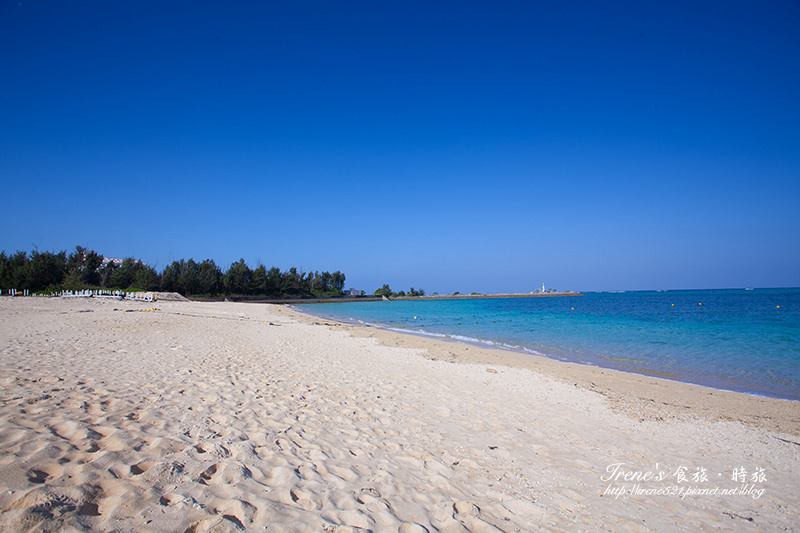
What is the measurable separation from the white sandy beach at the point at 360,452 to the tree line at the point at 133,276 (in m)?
56.4

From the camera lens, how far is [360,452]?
4.20m

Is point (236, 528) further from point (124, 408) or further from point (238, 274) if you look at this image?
point (238, 274)

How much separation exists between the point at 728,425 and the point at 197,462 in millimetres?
8142

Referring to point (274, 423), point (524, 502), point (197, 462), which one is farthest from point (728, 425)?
point (197, 462)

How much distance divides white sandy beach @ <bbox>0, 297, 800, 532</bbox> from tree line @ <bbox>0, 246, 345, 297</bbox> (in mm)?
56424

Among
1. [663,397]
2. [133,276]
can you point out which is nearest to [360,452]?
[663,397]

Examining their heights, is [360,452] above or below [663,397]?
above

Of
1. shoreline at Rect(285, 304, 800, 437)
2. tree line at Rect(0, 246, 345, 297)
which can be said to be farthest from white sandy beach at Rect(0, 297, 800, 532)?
tree line at Rect(0, 246, 345, 297)

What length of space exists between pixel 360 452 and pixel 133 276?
73.4 meters

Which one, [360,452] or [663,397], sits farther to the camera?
[663,397]

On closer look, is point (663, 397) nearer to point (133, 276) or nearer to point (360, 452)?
point (360, 452)

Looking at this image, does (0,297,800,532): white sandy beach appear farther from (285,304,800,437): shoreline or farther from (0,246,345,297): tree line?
(0,246,345,297): tree line

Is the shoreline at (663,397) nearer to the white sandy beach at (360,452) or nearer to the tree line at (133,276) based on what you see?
the white sandy beach at (360,452)

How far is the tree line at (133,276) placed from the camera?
49.3m
